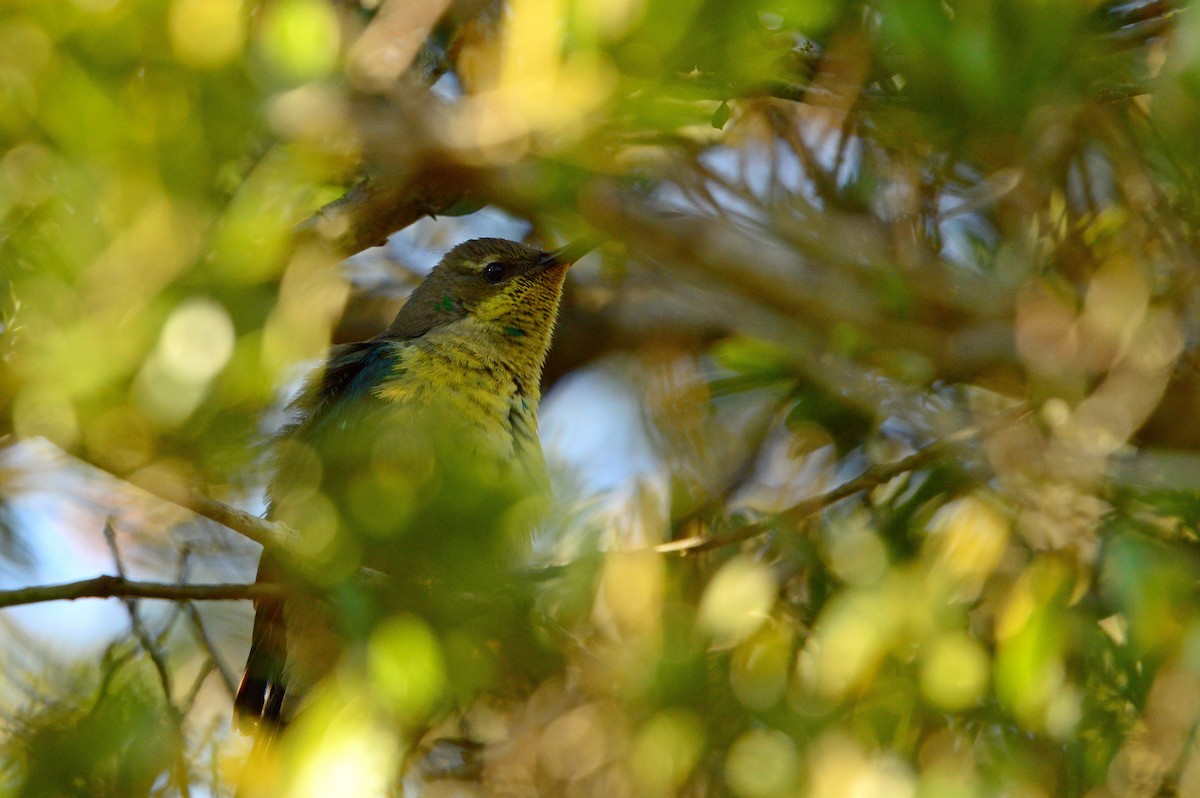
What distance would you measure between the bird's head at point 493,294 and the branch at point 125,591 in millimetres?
1982

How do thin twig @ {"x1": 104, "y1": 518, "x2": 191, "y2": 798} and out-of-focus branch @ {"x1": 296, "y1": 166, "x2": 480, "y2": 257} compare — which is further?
out-of-focus branch @ {"x1": 296, "y1": 166, "x2": 480, "y2": 257}

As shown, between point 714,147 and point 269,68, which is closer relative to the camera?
point 269,68

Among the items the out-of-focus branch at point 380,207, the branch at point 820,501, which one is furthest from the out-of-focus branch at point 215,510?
the out-of-focus branch at point 380,207

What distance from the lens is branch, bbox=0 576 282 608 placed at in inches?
101

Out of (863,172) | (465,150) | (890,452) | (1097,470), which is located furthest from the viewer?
(863,172)

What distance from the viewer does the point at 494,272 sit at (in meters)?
4.84

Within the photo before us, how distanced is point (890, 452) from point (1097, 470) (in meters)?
0.91

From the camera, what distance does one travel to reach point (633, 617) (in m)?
3.52

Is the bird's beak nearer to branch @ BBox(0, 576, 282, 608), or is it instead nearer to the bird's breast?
the bird's breast

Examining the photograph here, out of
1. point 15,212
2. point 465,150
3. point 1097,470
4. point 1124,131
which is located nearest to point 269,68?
point 15,212

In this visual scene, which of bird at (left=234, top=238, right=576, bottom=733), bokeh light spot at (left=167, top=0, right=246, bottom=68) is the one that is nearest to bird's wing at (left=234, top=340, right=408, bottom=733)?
bird at (left=234, top=238, right=576, bottom=733)

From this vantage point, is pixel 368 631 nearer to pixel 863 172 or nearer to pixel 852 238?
pixel 852 238

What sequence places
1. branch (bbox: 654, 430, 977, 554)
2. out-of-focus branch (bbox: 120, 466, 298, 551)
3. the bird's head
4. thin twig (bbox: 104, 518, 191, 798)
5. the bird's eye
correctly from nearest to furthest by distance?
out-of-focus branch (bbox: 120, 466, 298, 551) → thin twig (bbox: 104, 518, 191, 798) → branch (bbox: 654, 430, 977, 554) → the bird's head → the bird's eye

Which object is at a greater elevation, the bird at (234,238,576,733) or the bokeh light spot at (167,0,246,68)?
the bokeh light spot at (167,0,246,68)
